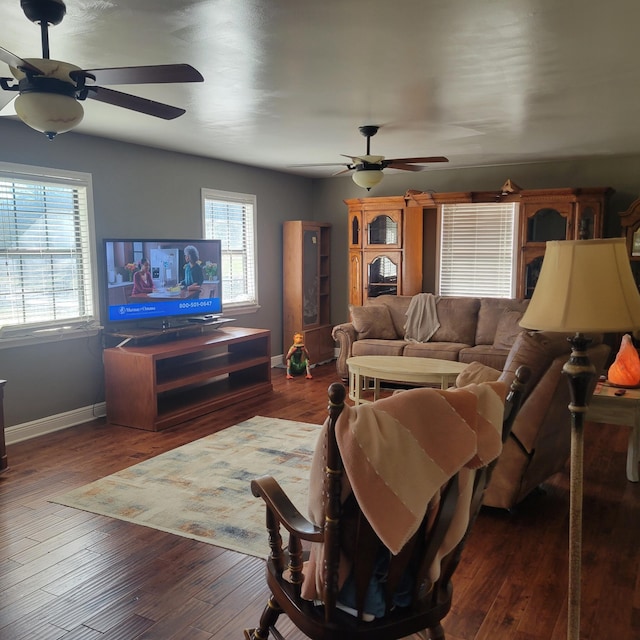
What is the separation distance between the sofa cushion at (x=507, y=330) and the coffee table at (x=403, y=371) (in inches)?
36.8

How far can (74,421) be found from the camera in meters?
4.71

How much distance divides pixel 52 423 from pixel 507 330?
13.5 feet

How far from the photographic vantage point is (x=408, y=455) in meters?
1.41

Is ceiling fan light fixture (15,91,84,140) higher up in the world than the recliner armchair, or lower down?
higher up

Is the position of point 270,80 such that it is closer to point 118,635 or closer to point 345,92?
point 345,92

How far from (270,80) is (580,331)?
2257 millimetres

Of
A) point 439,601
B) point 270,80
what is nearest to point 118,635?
point 439,601

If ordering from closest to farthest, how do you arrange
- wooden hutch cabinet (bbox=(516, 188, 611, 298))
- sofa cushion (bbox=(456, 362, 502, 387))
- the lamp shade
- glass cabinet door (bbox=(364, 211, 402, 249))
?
1. the lamp shade
2. sofa cushion (bbox=(456, 362, 502, 387))
3. wooden hutch cabinet (bbox=(516, 188, 611, 298))
4. glass cabinet door (bbox=(364, 211, 402, 249))

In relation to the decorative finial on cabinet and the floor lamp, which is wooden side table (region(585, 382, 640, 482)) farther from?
the decorative finial on cabinet

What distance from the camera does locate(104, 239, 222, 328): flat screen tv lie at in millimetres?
4867

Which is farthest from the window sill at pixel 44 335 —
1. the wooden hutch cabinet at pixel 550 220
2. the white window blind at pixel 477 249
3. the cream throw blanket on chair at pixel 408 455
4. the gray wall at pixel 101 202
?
the wooden hutch cabinet at pixel 550 220

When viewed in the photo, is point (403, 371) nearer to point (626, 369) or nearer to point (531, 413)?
point (626, 369)

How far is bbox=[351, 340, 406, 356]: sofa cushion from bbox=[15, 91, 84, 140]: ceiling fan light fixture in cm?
409

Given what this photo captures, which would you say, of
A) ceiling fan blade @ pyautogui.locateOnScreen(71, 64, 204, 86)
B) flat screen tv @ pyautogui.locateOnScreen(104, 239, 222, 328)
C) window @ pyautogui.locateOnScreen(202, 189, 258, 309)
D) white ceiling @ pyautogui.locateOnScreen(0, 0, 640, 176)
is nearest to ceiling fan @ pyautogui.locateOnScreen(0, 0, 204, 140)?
ceiling fan blade @ pyautogui.locateOnScreen(71, 64, 204, 86)
